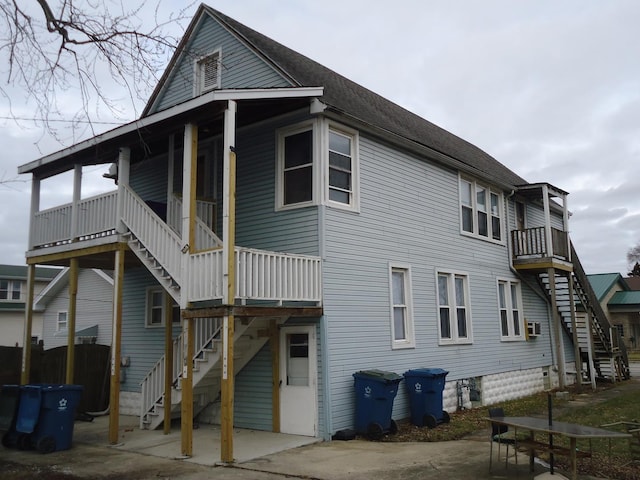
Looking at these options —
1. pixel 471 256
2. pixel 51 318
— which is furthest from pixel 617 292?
pixel 51 318

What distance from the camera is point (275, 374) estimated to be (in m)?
11.0

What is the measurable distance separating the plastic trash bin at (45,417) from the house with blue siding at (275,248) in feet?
2.72

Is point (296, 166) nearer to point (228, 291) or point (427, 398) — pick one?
point (228, 291)

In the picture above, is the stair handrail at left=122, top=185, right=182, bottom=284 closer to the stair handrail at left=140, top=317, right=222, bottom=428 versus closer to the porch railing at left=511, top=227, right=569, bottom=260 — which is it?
the stair handrail at left=140, top=317, right=222, bottom=428

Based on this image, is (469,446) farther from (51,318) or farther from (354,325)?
(51,318)

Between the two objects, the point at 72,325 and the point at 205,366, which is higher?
the point at 72,325

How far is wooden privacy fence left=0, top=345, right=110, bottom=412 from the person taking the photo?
14484mm

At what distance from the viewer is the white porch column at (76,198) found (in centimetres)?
1271

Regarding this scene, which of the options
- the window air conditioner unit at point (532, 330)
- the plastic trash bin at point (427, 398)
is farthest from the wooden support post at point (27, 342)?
the window air conditioner unit at point (532, 330)

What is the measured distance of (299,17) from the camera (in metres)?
7.84

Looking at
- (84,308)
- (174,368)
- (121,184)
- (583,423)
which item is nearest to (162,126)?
(121,184)

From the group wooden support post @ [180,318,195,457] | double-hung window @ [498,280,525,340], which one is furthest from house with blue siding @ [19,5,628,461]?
double-hung window @ [498,280,525,340]

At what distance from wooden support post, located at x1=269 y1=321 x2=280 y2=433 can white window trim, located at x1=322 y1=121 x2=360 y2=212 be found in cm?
269

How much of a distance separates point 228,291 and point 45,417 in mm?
4017
